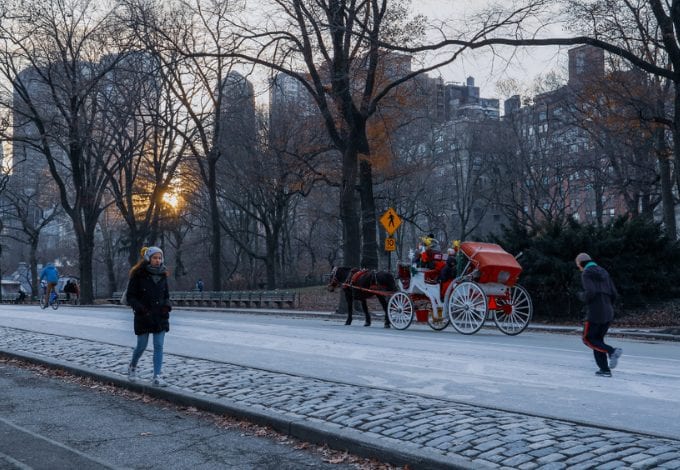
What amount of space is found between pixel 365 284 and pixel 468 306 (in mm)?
4463

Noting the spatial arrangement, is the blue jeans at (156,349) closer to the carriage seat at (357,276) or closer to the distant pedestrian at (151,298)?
the distant pedestrian at (151,298)

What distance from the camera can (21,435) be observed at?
27.5 feet

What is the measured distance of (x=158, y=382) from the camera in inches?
429

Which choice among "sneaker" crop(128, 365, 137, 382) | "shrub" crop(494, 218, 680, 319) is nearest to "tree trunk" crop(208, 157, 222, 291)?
"shrub" crop(494, 218, 680, 319)

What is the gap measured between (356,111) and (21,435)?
22999 millimetres

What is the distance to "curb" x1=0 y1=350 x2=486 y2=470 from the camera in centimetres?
662

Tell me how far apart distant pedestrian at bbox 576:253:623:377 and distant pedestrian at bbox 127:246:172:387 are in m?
5.89

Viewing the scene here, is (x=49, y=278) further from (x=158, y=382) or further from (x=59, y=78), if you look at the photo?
(x=158, y=382)

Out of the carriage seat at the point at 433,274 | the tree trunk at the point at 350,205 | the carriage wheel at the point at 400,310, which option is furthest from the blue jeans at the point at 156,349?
the tree trunk at the point at 350,205

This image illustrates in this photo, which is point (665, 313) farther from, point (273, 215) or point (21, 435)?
point (273, 215)

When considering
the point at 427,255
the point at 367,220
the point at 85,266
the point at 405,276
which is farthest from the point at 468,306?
the point at 85,266

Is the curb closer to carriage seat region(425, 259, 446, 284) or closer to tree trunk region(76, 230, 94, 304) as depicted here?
carriage seat region(425, 259, 446, 284)

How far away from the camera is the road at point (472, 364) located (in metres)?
9.14

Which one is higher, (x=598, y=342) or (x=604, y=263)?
(x=604, y=263)
